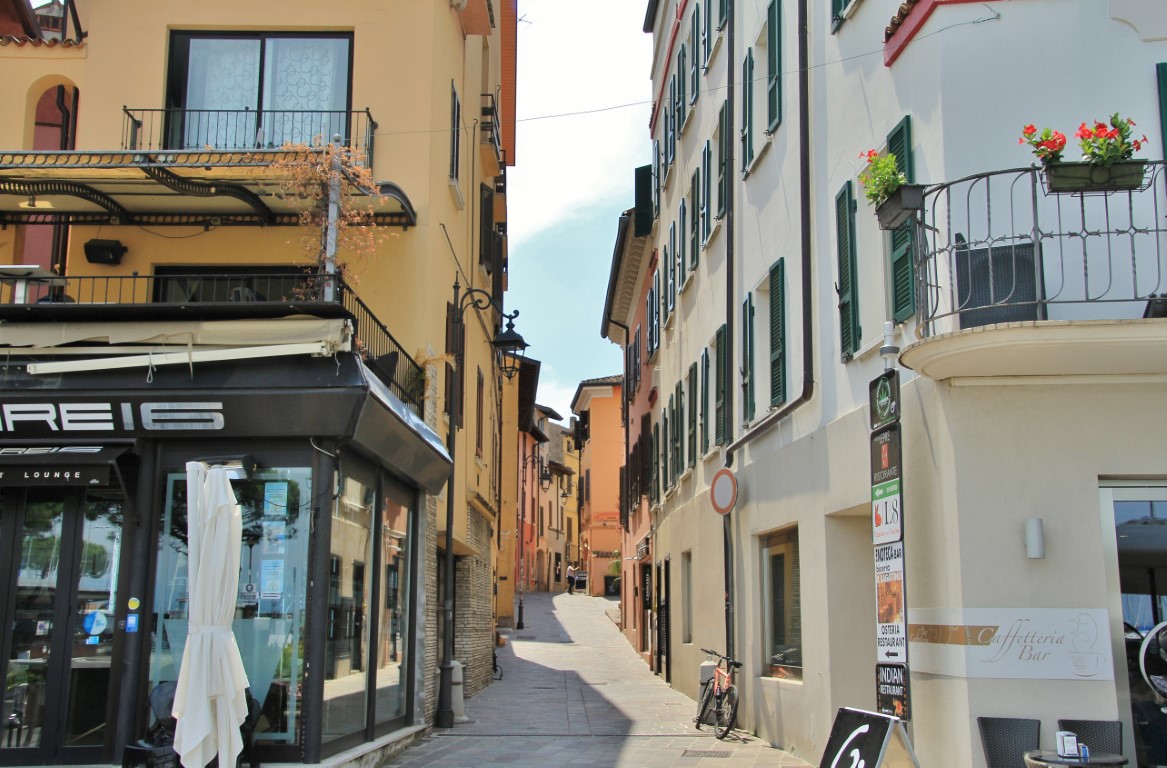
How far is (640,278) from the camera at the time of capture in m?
31.6

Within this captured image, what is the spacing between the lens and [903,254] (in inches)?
356

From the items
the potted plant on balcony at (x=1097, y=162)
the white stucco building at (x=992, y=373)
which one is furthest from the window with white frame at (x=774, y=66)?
the potted plant on balcony at (x=1097, y=162)

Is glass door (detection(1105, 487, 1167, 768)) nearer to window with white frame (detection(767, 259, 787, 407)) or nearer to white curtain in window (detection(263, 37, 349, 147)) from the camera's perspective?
window with white frame (detection(767, 259, 787, 407))

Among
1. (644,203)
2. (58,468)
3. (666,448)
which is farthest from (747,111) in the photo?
(644,203)

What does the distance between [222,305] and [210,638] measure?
3009 millimetres

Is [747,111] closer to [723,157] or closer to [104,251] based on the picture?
[723,157]

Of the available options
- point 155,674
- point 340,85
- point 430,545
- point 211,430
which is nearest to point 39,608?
point 155,674

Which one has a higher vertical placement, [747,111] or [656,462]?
[747,111]

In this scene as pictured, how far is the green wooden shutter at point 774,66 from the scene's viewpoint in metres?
13.3

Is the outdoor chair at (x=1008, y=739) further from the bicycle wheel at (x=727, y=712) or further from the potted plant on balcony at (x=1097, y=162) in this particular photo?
the bicycle wheel at (x=727, y=712)

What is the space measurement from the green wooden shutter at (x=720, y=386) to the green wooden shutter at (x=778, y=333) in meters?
2.61

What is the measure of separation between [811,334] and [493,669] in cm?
1340

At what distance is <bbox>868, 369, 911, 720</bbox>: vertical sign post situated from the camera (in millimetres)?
8469

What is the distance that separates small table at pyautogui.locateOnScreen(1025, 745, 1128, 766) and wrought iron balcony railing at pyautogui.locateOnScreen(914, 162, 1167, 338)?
111 inches
